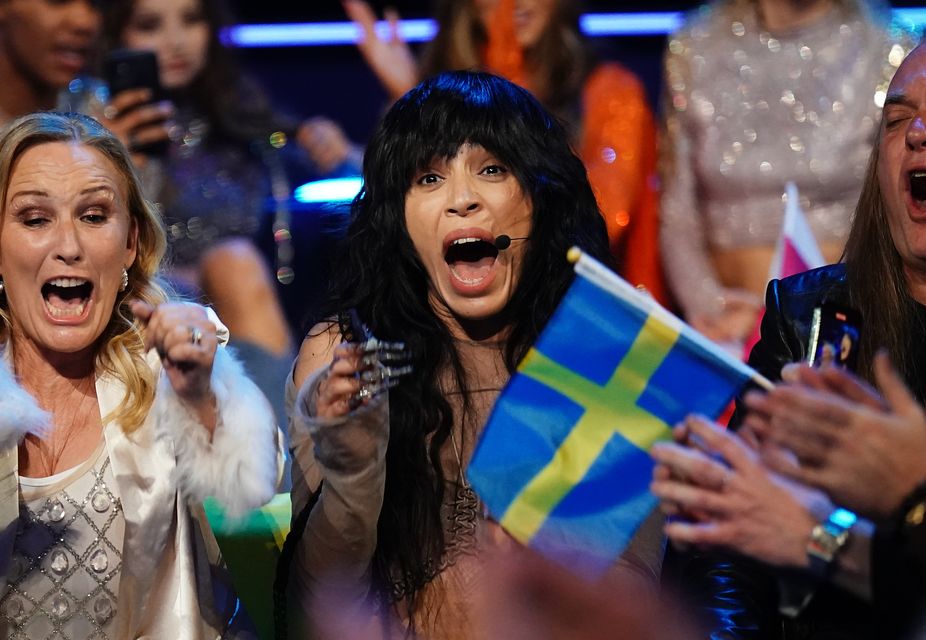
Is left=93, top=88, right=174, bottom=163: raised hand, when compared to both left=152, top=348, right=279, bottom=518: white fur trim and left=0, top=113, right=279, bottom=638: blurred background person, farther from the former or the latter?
left=152, top=348, right=279, bottom=518: white fur trim

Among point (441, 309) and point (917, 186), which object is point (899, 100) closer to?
point (917, 186)

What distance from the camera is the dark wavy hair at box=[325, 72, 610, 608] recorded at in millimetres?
2525

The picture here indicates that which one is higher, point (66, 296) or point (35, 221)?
point (35, 221)

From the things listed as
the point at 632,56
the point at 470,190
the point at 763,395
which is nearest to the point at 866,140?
the point at 632,56

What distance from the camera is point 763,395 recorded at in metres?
1.83

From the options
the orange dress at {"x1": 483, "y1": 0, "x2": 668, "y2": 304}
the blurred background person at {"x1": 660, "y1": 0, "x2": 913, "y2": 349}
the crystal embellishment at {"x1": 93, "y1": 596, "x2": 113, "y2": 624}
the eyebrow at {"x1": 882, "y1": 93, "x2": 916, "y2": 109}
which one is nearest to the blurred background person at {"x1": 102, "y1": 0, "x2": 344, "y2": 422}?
the orange dress at {"x1": 483, "y1": 0, "x2": 668, "y2": 304}

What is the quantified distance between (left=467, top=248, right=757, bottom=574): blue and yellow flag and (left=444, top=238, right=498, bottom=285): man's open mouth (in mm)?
439

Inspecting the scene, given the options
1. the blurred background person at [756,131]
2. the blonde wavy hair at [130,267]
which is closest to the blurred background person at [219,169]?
the blurred background person at [756,131]

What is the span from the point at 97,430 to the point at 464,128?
88cm

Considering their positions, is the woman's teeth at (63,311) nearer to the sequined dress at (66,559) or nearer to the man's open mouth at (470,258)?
the sequined dress at (66,559)

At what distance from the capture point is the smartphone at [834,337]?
1929 mm

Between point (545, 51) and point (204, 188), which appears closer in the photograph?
point (545, 51)

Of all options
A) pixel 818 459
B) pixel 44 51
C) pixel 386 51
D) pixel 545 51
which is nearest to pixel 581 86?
pixel 545 51

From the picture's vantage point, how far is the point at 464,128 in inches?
102
